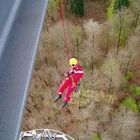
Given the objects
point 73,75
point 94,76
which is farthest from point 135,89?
point 73,75

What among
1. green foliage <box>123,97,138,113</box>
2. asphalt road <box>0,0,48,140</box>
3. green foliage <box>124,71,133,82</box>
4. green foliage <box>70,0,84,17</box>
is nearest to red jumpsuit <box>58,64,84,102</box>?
asphalt road <box>0,0,48,140</box>

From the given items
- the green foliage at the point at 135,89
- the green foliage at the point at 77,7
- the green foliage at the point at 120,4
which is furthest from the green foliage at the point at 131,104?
the green foliage at the point at 77,7

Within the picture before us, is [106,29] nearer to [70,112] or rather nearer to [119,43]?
[119,43]

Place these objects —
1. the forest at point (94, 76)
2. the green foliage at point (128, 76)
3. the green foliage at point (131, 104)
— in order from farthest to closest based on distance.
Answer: the green foliage at point (128, 76), the green foliage at point (131, 104), the forest at point (94, 76)

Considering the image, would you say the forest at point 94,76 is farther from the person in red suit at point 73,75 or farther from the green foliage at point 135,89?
the person in red suit at point 73,75

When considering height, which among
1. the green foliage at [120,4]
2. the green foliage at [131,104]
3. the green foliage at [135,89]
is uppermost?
the green foliage at [120,4]

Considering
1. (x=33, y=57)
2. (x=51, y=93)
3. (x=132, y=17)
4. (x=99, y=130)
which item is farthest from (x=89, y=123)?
(x=33, y=57)

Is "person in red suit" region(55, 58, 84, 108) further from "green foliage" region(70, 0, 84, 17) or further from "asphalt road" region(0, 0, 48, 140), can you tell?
"green foliage" region(70, 0, 84, 17)
